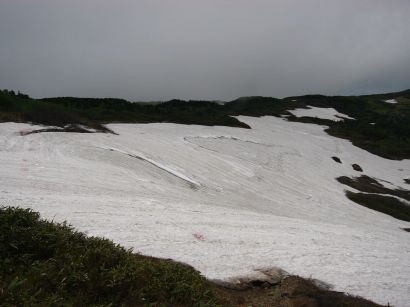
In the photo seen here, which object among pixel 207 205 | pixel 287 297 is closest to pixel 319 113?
pixel 207 205

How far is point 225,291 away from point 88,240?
5069 millimetres

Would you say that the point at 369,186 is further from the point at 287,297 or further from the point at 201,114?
the point at 287,297

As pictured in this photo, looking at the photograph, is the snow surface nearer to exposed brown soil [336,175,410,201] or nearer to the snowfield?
exposed brown soil [336,175,410,201]

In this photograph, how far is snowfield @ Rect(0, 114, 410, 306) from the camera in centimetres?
1781

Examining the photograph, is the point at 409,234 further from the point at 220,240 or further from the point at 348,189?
the point at 220,240

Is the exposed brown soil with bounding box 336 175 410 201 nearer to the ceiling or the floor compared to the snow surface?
nearer to the floor

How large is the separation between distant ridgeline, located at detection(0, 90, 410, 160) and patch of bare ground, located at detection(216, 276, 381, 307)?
112 ft

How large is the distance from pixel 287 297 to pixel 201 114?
67.6 meters

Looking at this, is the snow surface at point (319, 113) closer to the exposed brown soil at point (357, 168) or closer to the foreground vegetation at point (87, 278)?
the exposed brown soil at point (357, 168)

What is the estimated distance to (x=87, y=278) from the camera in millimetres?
10016

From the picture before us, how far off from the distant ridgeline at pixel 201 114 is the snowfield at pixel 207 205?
596 cm

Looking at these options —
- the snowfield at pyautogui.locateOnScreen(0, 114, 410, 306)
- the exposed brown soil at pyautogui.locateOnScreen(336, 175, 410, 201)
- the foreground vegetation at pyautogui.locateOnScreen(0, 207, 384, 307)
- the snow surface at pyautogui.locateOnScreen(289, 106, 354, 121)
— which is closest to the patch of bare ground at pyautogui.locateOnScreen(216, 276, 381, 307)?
the foreground vegetation at pyautogui.locateOnScreen(0, 207, 384, 307)

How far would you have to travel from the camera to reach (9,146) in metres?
32.0

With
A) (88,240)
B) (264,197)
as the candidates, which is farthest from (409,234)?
(88,240)
